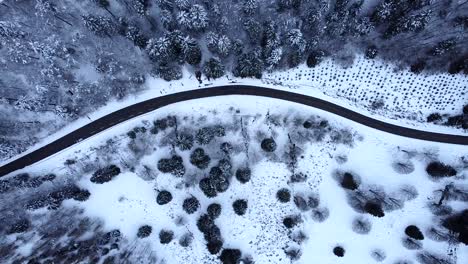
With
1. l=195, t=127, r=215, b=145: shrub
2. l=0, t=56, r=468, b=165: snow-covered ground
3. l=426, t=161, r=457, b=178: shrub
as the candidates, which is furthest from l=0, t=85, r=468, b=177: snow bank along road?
l=195, t=127, r=215, b=145: shrub

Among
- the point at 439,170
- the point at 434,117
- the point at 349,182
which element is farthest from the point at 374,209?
the point at 434,117

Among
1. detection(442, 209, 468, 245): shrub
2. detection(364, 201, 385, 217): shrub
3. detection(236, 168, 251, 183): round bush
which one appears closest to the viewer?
detection(442, 209, 468, 245): shrub

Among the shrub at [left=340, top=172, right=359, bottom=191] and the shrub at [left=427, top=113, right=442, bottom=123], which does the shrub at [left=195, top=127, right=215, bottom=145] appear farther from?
the shrub at [left=427, top=113, right=442, bottom=123]

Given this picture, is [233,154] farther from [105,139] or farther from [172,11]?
[172,11]

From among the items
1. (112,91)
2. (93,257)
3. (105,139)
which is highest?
(112,91)

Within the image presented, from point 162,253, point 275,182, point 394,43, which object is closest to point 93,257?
point 162,253

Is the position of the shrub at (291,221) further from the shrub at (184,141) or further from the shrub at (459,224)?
the shrub at (459,224)
